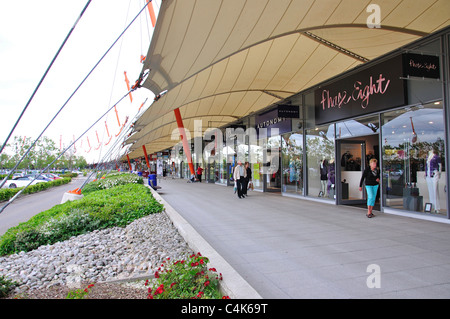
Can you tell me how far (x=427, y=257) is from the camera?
14.7ft

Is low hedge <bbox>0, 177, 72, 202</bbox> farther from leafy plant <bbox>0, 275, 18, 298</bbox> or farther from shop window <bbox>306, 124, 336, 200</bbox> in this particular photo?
shop window <bbox>306, 124, 336, 200</bbox>

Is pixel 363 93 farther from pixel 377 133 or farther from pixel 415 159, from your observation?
pixel 415 159

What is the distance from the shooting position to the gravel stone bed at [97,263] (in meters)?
3.77

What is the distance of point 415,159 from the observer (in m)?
7.91

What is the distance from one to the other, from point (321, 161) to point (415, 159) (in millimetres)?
3982

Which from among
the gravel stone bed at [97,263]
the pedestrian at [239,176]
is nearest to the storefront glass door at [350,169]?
the pedestrian at [239,176]

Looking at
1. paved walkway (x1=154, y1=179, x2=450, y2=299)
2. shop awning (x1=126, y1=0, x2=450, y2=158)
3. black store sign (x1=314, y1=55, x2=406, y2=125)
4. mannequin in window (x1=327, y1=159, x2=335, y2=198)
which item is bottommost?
paved walkway (x1=154, y1=179, x2=450, y2=299)

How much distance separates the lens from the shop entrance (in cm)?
1079

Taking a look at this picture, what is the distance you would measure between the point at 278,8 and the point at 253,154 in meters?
11.1

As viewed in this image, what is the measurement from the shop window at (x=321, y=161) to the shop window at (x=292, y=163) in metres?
0.55

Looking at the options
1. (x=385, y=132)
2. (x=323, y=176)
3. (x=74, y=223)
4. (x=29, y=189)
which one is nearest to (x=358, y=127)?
(x=385, y=132)

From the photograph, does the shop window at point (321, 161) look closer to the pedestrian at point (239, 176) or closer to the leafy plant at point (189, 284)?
the pedestrian at point (239, 176)

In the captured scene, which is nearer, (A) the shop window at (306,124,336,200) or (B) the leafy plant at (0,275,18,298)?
(B) the leafy plant at (0,275,18,298)

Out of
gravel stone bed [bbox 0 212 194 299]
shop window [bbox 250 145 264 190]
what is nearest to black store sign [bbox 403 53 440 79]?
gravel stone bed [bbox 0 212 194 299]
